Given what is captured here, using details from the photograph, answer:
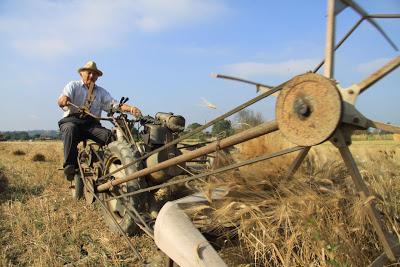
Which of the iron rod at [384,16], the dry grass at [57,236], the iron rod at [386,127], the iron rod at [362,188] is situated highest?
the iron rod at [384,16]

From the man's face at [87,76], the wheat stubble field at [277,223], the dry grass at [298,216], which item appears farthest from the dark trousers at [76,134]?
the dry grass at [298,216]

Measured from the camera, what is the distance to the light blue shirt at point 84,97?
6.68 meters

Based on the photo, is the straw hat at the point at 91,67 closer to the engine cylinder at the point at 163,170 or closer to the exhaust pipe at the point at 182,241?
the engine cylinder at the point at 163,170

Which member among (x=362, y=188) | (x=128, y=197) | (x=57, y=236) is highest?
(x=362, y=188)

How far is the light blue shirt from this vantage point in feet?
21.9

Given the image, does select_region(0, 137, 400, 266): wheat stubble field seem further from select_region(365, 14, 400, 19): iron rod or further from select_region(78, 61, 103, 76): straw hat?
select_region(78, 61, 103, 76): straw hat

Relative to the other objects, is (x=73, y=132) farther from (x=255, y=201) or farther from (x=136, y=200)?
(x=255, y=201)

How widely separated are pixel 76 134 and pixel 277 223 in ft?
13.7

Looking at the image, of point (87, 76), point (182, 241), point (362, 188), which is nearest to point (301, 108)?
point (362, 188)

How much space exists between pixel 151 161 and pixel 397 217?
2685 mm

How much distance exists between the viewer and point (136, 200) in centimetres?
487

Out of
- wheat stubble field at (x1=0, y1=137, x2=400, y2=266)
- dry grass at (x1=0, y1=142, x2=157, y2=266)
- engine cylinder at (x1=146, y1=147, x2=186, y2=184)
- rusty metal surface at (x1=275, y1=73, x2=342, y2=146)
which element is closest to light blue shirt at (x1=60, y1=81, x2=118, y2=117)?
dry grass at (x1=0, y1=142, x2=157, y2=266)

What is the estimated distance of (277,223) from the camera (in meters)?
2.90

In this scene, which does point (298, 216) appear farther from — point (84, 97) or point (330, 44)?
point (84, 97)
